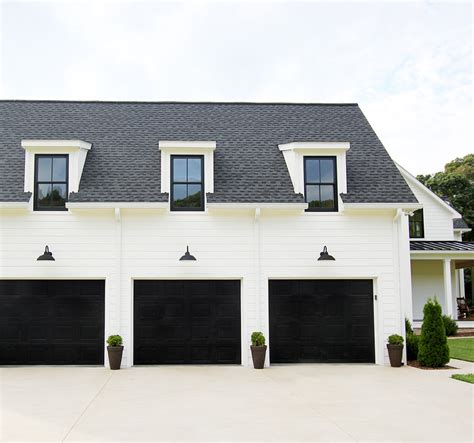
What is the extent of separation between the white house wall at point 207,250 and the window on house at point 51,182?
0.33m

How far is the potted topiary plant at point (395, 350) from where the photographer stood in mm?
14211

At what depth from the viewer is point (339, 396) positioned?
10.3 meters

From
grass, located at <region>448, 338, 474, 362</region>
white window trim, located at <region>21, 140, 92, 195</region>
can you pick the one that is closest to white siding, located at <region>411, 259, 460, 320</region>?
grass, located at <region>448, 338, 474, 362</region>

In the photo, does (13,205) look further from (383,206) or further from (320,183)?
(383,206)

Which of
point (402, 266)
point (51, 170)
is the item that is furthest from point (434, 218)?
point (51, 170)

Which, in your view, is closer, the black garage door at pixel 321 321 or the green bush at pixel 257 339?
the green bush at pixel 257 339

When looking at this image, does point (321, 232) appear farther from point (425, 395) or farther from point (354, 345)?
point (425, 395)

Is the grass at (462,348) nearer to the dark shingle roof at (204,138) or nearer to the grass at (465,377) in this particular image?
the grass at (465,377)

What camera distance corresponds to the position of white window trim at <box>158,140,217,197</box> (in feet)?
48.5

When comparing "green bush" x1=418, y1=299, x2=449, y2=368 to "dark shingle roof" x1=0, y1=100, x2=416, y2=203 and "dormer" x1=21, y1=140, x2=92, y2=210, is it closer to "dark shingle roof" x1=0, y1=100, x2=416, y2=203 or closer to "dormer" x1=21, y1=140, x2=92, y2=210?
"dark shingle roof" x1=0, y1=100, x2=416, y2=203

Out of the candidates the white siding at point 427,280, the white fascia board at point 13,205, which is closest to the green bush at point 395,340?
the white fascia board at point 13,205

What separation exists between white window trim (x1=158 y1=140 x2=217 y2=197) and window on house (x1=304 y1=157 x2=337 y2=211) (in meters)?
2.45

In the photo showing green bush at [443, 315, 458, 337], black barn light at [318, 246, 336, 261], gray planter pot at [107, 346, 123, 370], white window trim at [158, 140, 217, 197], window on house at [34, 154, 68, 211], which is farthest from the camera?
green bush at [443, 315, 458, 337]

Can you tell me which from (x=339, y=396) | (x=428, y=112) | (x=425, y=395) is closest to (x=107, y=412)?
(x=339, y=396)
